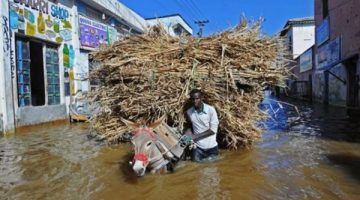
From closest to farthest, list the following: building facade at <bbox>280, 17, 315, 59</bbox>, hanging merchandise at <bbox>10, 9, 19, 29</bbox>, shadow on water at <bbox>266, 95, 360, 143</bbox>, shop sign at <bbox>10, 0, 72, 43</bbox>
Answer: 1. shadow on water at <bbox>266, 95, 360, 143</bbox>
2. hanging merchandise at <bbox>10, 9, 19, 29</bbox>
3. shop sign at <bbox>10, 0, 72, 43</bbox>
4. building facade at <bbox>280, 17, 315, 59</bbox>

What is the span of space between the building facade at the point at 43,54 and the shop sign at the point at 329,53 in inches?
515

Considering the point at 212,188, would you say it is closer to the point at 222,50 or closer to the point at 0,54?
the point at 222,50

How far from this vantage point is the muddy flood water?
5.59 metres

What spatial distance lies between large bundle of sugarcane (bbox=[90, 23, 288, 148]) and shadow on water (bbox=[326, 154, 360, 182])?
5.38 feet

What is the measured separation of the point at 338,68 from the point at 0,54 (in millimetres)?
17999

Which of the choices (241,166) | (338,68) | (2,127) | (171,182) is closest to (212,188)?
(171,182)

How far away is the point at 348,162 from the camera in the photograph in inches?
293

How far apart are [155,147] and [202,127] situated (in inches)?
58.8

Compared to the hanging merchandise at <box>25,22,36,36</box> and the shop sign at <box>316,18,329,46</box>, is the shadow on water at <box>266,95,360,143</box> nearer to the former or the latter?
the hanging merchandise at <box>25,22,36,36</box>

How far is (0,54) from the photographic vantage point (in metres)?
12.0

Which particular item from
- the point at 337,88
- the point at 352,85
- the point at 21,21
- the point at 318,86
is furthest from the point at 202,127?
the point at 318,86

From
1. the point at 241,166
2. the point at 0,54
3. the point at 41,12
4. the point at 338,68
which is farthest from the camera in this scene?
the point at 338,68

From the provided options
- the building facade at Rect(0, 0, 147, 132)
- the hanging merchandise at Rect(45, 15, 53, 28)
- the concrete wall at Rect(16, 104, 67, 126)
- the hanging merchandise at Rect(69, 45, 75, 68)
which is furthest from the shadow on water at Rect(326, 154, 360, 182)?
the hanging merchandise at Rect(69, 45, 75, 68)

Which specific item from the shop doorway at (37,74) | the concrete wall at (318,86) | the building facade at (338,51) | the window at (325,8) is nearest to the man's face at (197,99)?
the shop doorway at (37,74)
